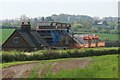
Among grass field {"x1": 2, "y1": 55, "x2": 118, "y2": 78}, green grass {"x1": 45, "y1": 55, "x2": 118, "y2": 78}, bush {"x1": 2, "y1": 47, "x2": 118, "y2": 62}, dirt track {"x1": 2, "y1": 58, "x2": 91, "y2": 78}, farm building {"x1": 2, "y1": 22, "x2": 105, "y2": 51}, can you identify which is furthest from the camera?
farm building {"x1": 2, "y1": 22, "x2": 105, "y2": 51}

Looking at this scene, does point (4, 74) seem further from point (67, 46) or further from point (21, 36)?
point (67, 46)

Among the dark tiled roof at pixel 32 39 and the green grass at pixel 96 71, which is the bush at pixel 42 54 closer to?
the green grass at pixel 96 71

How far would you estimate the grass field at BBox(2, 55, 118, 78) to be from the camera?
30381mm

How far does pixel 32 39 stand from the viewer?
213 feet

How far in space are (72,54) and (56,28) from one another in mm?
32063

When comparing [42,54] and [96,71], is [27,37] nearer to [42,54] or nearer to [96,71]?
[42,54]

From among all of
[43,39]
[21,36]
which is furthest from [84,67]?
[43,39]

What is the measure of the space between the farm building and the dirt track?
27940 mm

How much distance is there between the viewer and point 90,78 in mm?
29672

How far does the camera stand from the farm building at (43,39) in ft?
206

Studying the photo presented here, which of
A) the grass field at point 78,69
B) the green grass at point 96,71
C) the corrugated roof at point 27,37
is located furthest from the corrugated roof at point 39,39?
the green grass at point 96,71

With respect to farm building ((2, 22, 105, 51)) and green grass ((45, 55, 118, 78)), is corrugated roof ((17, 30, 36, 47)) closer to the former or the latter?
farm building ((2, 22, 105, 51))

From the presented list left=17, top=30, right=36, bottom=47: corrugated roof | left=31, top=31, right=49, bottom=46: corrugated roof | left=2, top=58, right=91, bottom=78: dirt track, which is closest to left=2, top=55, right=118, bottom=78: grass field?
left=2, top=58, right=91, bottom=78: dirt track

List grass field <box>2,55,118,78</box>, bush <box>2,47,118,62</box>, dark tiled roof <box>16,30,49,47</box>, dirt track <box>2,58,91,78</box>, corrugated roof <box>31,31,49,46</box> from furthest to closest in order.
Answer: corrugated roof <box>31,31,49,46</box> → dark tiled roof <box>16,30,49,47</box> → bush <box>2,47,118,62</box> → dirt track <box>2,58,91,78</box> → grass field <box>2,55,118,78</box>
